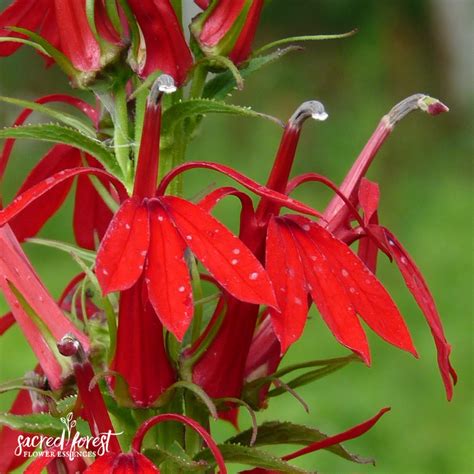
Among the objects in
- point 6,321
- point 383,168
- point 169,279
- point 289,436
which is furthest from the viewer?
point 383,168

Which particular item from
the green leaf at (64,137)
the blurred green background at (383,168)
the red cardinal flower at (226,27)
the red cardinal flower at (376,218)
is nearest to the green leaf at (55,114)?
the green leaf at (64,137)

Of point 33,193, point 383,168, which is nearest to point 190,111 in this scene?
point 33,193

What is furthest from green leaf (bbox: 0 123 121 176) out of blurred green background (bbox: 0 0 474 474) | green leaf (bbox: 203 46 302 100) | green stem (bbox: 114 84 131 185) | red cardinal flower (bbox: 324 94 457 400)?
blurred green background (bbox: 0 0 474 474)

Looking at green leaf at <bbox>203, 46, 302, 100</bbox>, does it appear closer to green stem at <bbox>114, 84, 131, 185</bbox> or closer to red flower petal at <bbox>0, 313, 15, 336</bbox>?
green stem at <bbox>114, 84, 131, 185</bbox>

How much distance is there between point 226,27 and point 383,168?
3892mm

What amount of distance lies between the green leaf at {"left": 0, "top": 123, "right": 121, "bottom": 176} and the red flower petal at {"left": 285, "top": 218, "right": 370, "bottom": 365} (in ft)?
0.65

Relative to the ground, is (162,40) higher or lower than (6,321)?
higher

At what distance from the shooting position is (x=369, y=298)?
0.85m

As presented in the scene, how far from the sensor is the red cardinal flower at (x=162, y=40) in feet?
3.09

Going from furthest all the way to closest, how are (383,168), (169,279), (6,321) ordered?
1. (383,168)
2. (6,321)
3. (169,279)

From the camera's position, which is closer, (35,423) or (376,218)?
(35,423)

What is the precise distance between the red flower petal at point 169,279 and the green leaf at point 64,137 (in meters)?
0.16

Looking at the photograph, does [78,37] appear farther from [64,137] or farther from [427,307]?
[427,307]

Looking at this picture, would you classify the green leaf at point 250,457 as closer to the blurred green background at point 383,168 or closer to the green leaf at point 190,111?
the green leaf at point 190,111
